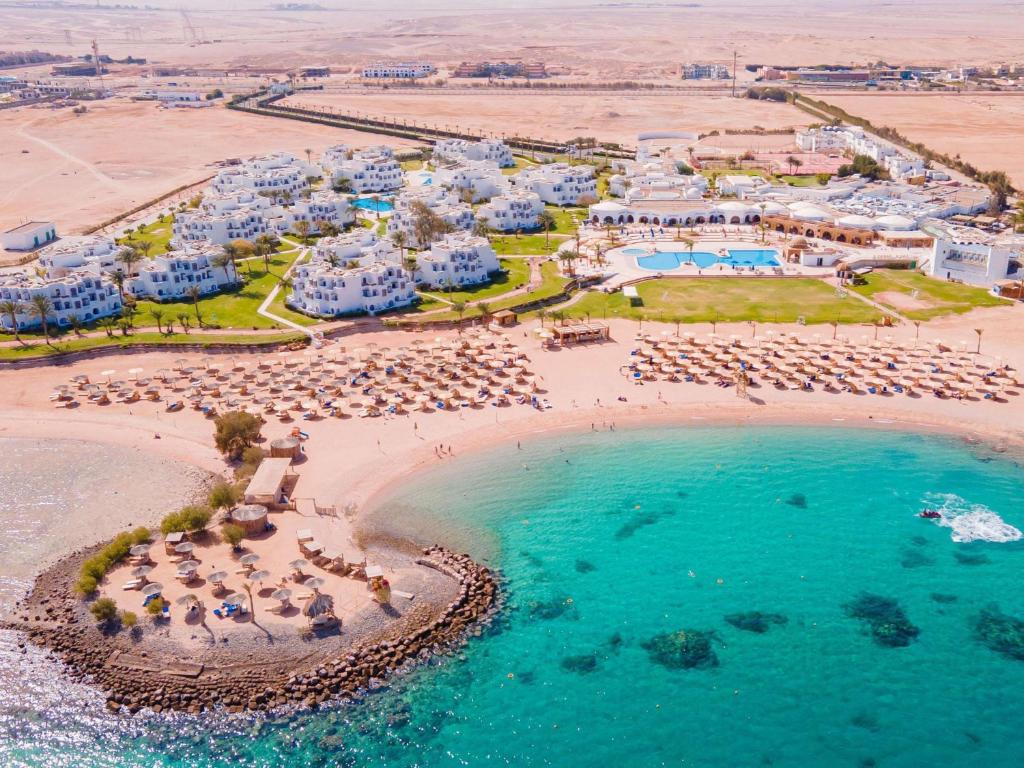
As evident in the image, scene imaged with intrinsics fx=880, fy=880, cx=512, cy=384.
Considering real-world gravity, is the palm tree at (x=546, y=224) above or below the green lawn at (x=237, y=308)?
above

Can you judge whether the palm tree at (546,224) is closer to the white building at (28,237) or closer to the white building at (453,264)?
the white building at (453,264)

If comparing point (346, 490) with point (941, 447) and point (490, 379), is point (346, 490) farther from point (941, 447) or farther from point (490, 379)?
point (941, 447)

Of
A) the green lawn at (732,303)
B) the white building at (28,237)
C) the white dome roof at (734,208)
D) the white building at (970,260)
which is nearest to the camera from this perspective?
the green lawn at (732,303)

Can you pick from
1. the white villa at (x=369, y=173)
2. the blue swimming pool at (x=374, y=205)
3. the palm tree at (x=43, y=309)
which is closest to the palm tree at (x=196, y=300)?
the palm tree at (x=43, y=309)

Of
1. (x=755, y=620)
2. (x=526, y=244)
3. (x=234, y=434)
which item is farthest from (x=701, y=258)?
(x=755, y=620)

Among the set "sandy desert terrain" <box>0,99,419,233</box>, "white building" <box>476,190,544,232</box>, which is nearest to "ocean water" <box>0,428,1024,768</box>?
"white building" <box>476,190,544,232</box>

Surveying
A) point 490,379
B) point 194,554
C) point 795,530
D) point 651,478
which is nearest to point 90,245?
point 490,379
